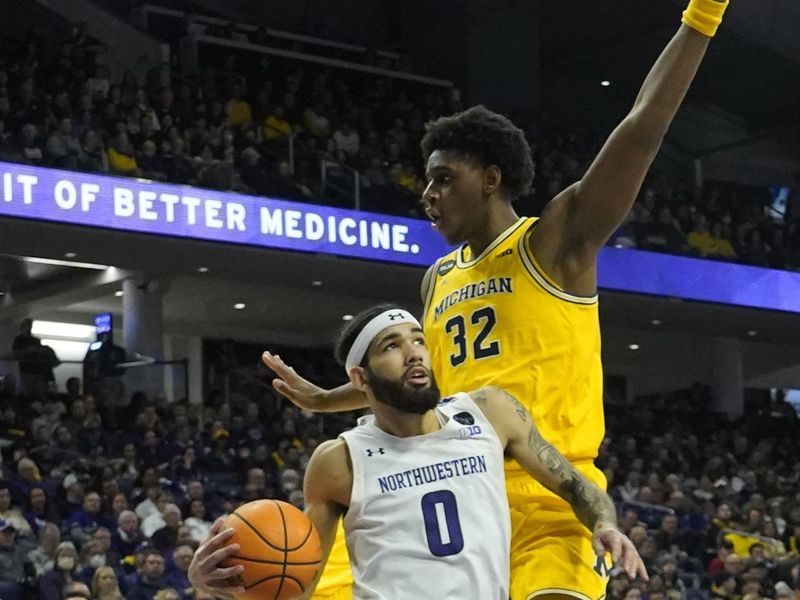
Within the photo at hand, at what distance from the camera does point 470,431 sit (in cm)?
375

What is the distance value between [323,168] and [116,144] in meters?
2.64

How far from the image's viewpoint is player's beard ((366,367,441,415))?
3682mm

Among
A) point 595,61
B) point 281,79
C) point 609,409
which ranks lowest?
point 609,409

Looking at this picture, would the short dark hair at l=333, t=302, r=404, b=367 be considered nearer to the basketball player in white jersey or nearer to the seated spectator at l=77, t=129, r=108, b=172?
the basketball player in white jersey

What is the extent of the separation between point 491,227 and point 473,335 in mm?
335

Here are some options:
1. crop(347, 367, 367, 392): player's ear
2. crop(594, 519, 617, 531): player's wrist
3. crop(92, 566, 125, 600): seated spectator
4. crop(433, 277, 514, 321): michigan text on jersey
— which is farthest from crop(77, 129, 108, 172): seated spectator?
crop(594, 519, 617, 531): player's wrist

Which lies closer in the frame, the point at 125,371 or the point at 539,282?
the point at 539,282

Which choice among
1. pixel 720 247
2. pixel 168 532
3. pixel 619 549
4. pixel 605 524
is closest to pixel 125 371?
pixel 168 532

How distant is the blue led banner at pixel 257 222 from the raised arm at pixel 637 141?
1138 cm

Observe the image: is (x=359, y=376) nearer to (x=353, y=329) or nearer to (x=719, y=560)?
(x=353, y=329)

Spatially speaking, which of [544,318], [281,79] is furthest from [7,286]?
[544,318]

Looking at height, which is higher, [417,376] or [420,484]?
[417,376]

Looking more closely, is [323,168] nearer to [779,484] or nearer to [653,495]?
[653,495]

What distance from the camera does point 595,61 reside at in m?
26.5
